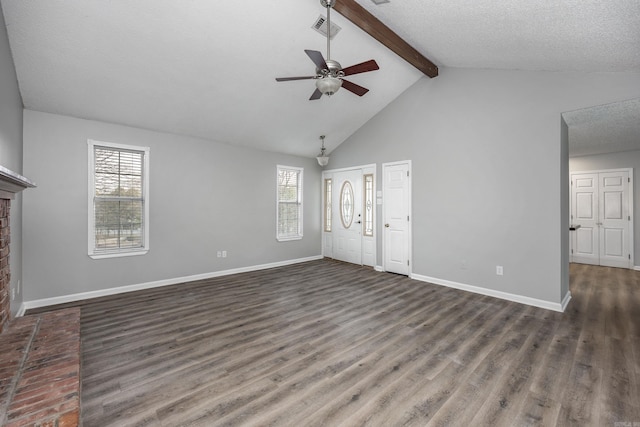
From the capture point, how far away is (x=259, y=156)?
602 cm

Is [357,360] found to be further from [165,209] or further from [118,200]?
[118,200]

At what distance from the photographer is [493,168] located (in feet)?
13.9

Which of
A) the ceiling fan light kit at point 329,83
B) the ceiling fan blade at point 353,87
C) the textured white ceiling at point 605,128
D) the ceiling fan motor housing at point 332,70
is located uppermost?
the ceiling fan blade at point 353,87

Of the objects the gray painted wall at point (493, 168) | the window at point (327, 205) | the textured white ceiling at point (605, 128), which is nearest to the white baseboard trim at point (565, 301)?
the gray painted wall at point (493, 168)

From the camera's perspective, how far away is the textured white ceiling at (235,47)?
2674 millimetres

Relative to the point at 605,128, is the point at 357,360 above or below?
below

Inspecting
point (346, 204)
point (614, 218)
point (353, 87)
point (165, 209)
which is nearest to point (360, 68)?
point (353, 87)

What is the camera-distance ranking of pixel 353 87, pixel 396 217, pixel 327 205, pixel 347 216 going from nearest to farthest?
pixel 353 87 < pixel 396 217 < pixel 347 216 < pixel 327 205

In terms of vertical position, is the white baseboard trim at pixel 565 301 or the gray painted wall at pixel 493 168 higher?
the gray painted wall at pixel 493 168

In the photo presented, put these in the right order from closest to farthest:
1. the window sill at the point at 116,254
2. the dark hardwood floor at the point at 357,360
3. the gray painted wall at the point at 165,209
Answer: the dark hardwood floor at the point at 357,360 < the gray painted wall at the point at 165,209 < the window sill at the point at 116,254

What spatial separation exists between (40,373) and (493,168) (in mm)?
5252

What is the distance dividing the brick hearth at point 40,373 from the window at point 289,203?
4.29 m

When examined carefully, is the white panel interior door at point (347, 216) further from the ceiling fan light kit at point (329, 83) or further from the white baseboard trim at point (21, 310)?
the white baseboard trim at point (21, 310)

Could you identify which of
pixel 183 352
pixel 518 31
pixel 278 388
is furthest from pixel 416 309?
pixel 518 31
